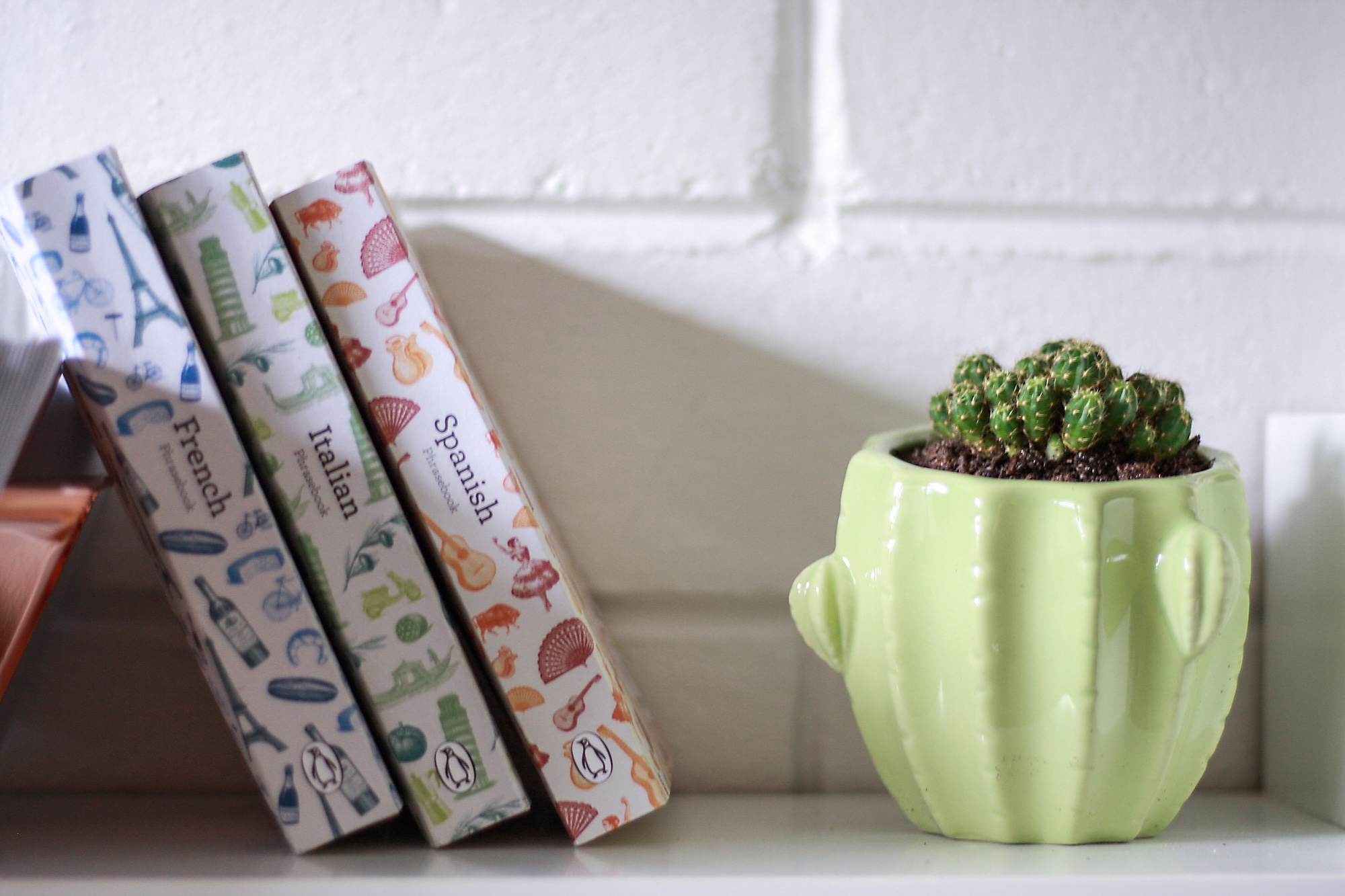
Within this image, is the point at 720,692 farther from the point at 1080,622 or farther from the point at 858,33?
the point at 858,33

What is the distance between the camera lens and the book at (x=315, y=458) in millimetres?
452

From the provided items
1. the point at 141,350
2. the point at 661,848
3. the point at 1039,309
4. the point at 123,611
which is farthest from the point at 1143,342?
the point at 123,611

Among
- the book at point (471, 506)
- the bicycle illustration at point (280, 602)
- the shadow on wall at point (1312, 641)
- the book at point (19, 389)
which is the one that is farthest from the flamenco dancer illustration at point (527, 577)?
the shadow on wall at point (1312, 641)

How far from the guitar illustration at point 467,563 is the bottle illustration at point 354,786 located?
0.10 meters

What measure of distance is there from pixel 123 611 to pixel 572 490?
12.1 inches

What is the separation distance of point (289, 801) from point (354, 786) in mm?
32

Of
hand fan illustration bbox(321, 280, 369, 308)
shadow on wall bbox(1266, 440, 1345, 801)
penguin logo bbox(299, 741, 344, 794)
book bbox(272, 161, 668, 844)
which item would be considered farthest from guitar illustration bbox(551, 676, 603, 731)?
shadow on wall bbox(1266, 440, 1345, 801)

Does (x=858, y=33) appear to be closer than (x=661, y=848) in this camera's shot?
No

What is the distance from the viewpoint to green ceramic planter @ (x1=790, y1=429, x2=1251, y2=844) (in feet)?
1.42

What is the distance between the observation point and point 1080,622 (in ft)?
1.42

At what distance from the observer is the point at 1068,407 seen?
442 millimetres

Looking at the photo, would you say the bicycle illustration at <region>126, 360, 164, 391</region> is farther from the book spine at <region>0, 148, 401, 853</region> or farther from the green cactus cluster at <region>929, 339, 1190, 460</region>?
the green cactus cluster at <region>929, 339, 1190, 460</region>

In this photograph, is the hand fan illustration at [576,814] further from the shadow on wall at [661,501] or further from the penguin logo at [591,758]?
the shadow on wall at [661,501]

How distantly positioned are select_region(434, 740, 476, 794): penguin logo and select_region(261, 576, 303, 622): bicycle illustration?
0.10m
